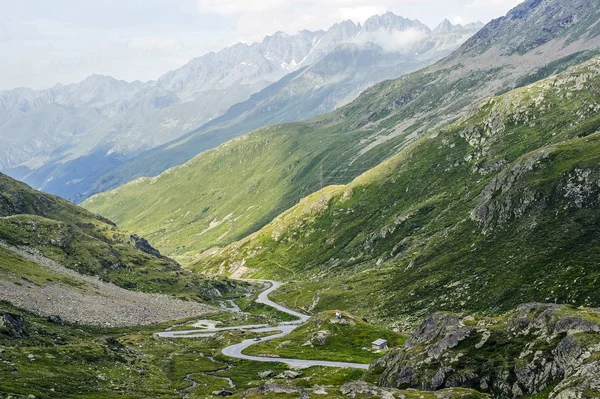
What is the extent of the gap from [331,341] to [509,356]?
77.5 m

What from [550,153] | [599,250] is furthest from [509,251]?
[550,153]

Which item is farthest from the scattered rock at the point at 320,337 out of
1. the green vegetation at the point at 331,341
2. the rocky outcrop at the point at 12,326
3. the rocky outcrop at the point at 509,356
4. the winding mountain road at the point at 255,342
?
the rocky outcrop at the point at 12,326

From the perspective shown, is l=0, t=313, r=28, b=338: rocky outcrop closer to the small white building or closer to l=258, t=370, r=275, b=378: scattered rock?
l=258, t=370, r=275, b=378: scattered rock

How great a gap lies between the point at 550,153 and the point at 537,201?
28605mm

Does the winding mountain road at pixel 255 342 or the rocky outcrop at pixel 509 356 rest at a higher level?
the rocky outcrop at pixel 509 356

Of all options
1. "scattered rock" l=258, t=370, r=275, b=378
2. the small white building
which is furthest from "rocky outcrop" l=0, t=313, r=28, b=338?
the small white building

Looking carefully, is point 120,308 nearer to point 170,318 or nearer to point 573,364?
point 170,318

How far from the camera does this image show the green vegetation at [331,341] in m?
135

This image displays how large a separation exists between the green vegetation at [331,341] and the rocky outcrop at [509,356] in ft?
128

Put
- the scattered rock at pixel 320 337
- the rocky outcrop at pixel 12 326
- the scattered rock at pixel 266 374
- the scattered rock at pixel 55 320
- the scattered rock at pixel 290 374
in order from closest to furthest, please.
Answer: the rocky outcrop at pixel 12 326 < the scattered rock at pixel 290 374 < the scattered rock at pixel 266 374 < the scattered rock at pixel 55 320 < the scattered rock at pixel 320 337

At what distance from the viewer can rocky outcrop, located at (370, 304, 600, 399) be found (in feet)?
218

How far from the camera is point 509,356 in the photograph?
76500mm

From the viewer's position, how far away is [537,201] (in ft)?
594

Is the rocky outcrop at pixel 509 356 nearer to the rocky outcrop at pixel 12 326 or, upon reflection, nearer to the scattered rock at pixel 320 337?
the scattered rock at pixel 320 337
